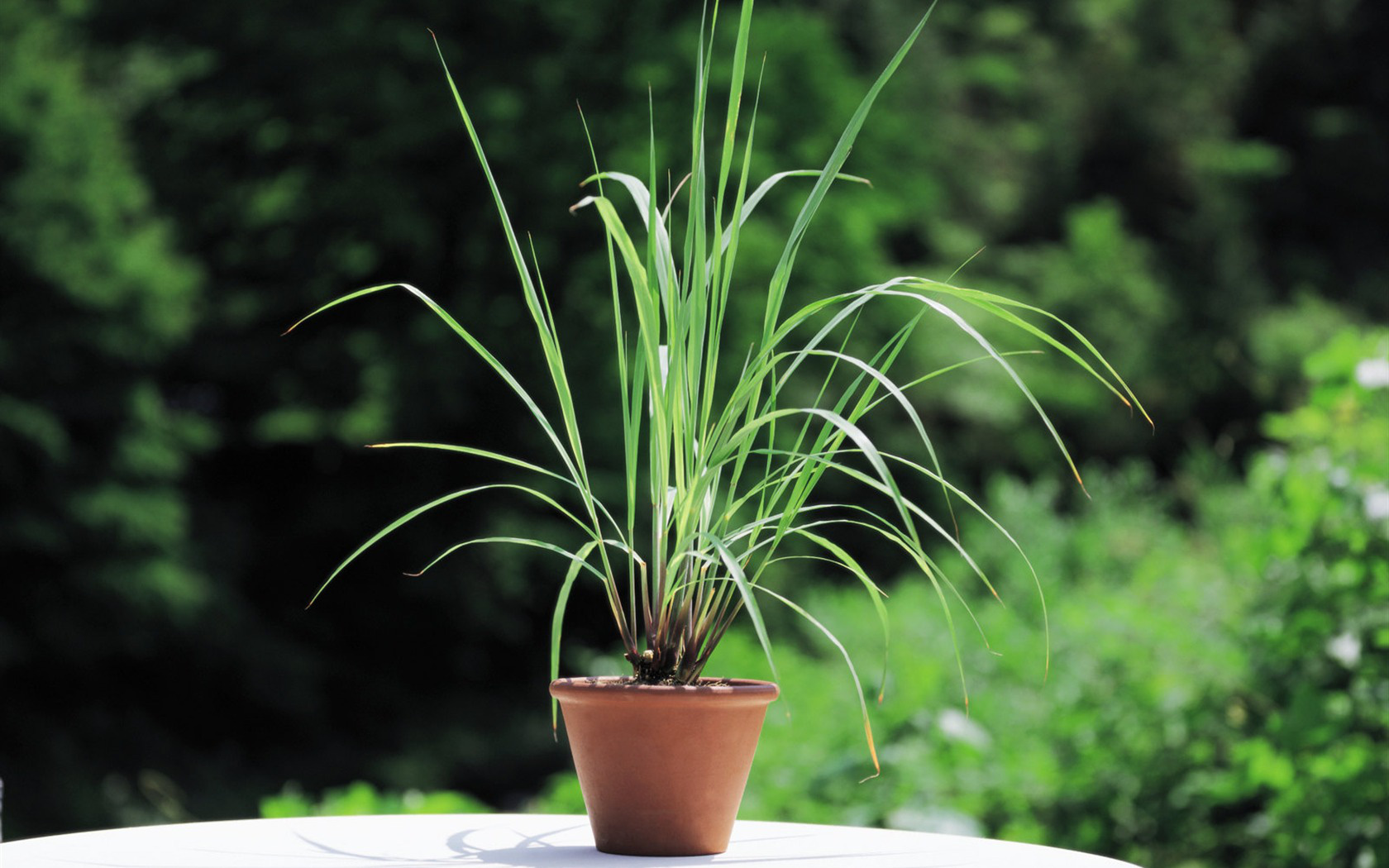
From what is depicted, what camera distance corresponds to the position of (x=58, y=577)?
20.9ft

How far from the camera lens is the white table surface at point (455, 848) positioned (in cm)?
95

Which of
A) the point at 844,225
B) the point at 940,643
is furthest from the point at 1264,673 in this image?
the point at 844,225

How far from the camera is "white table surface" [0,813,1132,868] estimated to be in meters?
0.95

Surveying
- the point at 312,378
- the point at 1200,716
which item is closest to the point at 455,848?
the point at 1200,716

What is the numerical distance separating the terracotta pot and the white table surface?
21mm

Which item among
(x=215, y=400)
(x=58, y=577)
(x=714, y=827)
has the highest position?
(x=714, y=827)

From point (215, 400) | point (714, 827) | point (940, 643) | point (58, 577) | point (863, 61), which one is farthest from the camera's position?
point (863, 61)

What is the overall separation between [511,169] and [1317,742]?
19.8 ft

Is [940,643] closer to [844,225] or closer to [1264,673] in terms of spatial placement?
[1264,673]

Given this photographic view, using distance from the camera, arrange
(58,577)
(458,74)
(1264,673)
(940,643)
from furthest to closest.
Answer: (458,74) < (58,577) < (940,643) < (1264,673)

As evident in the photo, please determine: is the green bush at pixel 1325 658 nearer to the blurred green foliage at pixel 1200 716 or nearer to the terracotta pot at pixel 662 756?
the blurred green foliage at pixel 1200 716

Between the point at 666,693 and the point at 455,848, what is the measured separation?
9.6 inches

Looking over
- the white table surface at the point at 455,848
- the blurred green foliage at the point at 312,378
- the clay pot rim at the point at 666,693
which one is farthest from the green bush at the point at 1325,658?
the blurred green foliage at the point at 312,378

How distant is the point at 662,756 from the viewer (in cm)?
97
